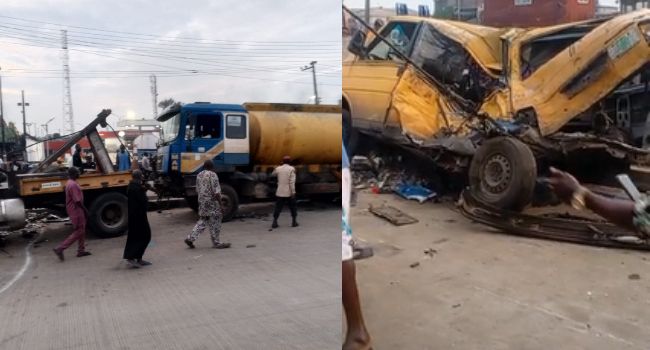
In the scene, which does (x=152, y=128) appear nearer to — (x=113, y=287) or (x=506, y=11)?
(x=113, y=287)

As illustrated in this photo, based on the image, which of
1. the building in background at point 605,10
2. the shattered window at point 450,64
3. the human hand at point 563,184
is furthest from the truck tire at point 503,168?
the building in background at point 605,10

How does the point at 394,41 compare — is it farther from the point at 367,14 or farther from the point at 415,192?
the point at 415,192

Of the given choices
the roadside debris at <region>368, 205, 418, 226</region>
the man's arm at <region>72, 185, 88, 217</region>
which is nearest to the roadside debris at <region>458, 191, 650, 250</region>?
the roadside debris at <region>368, 205, 418, 226</region>

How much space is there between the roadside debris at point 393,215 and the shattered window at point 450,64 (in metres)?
0.37

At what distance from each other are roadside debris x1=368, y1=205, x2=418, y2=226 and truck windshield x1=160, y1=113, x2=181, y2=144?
0.74 metres

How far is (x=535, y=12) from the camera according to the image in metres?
1.52

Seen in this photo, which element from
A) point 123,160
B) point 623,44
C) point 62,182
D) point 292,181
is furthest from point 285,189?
point 62,182

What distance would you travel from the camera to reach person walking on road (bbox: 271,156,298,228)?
1241 millimetres

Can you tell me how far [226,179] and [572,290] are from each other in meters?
1.10

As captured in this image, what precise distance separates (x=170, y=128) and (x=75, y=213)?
181cm

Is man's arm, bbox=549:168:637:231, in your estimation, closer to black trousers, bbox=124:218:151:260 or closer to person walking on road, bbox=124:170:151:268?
person walking on road, bbox=124:170:151:268

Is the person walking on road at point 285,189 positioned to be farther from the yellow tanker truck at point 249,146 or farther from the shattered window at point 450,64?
the shattered window at point 450,64

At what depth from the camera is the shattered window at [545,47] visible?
1.50m

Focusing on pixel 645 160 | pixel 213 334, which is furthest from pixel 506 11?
pixel 213 334
